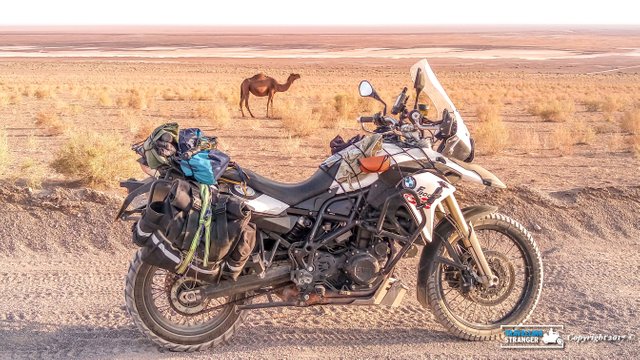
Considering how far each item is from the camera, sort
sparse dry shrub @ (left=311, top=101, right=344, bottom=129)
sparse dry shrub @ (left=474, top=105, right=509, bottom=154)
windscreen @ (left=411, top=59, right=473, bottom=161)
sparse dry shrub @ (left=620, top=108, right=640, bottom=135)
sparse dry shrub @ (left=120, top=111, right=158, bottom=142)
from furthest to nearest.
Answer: sparse dry shrub @ (left=311, top=101, right=344, bottom=129), sparse dry shrub @ (left=620, top=108, right=640, bottom=135), sparse dry shrub @ (left=120, top=111, right=158, bottom=142), sparse dry shrub @ (left=474, top=105, right=509, bottom=154), windscreen @ (left=411, top=59, right=473, bottom=161)

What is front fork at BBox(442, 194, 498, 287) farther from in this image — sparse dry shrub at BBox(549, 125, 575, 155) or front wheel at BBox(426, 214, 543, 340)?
sparse dry shrub at BBox(549, 125, 575, 155)

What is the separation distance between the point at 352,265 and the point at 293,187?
66cm

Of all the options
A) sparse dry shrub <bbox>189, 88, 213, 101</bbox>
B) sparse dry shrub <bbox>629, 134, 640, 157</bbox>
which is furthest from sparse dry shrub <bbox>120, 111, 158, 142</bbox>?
sparse dry shrub <bbox>629, 134, 640, 157</bbox>

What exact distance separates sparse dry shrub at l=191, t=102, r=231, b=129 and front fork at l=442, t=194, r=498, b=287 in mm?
14571

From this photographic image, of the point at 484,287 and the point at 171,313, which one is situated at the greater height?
the point at 484,287

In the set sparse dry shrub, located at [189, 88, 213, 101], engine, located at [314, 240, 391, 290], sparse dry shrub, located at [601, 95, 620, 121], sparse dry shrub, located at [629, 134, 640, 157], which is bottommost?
sparse dry shrub, located at [189, 88, 213, 101]

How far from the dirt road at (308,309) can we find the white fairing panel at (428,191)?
88 centimetres

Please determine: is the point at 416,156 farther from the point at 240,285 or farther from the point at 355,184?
the point at 240,285

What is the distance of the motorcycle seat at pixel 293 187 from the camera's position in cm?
467

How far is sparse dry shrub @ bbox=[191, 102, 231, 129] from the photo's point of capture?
763 inches

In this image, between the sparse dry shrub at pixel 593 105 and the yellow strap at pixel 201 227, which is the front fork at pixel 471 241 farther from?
the sparse dry shrub at pixel 593 105

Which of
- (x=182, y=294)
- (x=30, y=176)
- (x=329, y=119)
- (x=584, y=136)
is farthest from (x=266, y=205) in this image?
(x=329, y=119)

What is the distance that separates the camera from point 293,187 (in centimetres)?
474

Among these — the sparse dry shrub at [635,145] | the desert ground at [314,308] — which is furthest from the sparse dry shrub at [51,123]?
the sparse dry shrub at [635,145]
